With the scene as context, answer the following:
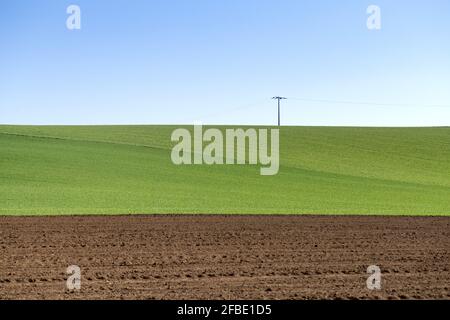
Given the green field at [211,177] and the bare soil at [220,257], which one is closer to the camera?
the bare soil at [220,257]

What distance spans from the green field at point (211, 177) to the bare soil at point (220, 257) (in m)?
5.02

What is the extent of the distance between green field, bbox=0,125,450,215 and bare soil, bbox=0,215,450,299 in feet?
16.5

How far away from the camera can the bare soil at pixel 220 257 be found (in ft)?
34.2

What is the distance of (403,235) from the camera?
59.6ft

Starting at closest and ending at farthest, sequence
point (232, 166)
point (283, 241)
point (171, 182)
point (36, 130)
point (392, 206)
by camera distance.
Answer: point (283, 241) → point (392, 206) → point (171, 182) → point (232, 166) → point (36, 130)

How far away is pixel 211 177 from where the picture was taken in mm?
36719

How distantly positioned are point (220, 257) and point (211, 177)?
76.0 feet

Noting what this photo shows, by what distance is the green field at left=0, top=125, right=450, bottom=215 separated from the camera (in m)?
26.7

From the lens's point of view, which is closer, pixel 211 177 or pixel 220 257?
pixel 220 257

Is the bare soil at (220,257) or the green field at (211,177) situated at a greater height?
the green field at (211,177)
